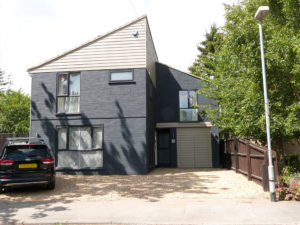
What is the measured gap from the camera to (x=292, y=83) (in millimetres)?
8703

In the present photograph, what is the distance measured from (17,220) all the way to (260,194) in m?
6.71

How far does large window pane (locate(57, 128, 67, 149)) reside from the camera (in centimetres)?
1327

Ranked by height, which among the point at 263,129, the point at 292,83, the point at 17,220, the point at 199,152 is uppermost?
the point at 292,83

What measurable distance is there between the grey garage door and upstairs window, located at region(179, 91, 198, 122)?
0.78 meters

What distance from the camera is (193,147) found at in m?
16.5

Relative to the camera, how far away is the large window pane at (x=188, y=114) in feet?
54.7

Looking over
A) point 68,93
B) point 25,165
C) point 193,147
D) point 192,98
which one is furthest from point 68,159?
point 192,98

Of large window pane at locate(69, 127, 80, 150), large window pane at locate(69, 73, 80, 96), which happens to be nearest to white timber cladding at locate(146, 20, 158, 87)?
large window pane at locate(69, 73, 80, 96)

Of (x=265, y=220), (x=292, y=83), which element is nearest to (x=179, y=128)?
(x=292, y=83)

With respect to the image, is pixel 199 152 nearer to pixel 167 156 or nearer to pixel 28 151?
pixel 167 156

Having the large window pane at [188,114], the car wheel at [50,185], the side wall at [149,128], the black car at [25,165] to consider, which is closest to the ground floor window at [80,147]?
the side wall at [149,128]

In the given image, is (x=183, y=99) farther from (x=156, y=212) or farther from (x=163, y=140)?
(x=156, y=212)

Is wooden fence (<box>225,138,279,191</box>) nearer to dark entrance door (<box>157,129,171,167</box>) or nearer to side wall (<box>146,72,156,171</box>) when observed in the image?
dark entrance door (<box>157,129,171,167</box>)

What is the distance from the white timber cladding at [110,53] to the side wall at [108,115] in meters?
0.44
